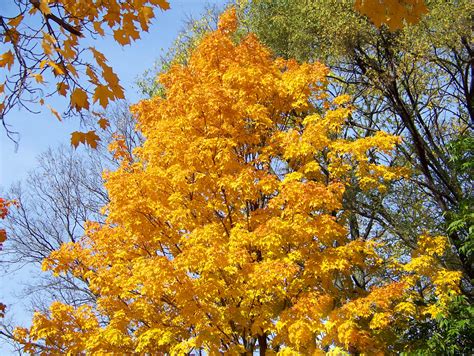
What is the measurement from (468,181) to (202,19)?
8.16 meters

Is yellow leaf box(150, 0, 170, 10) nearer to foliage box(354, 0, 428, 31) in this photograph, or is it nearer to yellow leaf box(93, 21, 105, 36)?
yellow leaf box(93, 21, 105, 36)

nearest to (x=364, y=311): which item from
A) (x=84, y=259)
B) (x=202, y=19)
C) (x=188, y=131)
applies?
(x=188, y=131)

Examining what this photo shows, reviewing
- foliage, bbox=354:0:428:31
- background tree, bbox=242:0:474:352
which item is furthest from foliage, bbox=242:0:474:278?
foliage, bbox=354:0:428:31

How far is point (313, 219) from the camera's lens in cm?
801

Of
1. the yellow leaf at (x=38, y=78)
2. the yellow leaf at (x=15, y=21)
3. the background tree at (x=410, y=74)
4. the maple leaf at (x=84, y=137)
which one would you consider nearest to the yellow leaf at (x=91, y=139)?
the maple leaf at (x=84, y=137)

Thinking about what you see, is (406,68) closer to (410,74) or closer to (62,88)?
(410,74)

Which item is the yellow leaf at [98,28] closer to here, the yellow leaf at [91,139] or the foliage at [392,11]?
the yellow leaf at [91,139]

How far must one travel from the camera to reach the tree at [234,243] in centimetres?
768

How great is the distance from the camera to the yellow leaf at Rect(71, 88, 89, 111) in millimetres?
3275

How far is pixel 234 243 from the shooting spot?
7.74 meters

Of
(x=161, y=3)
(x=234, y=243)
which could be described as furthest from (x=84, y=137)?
(x=234, y=243)

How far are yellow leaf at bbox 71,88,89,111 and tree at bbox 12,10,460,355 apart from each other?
4.44m

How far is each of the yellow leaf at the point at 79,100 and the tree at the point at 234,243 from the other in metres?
4.44

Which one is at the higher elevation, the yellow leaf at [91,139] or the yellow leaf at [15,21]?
the yellow leaf at [15,21]
